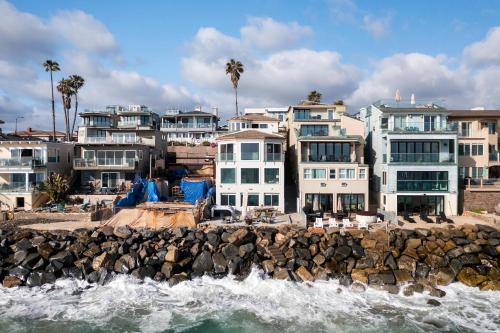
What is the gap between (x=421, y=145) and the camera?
3441 cm

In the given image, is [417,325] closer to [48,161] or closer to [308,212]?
[308,212]

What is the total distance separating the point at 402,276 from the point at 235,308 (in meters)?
10.5

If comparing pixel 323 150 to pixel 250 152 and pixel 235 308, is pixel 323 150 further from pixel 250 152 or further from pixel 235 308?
pixel 235 308

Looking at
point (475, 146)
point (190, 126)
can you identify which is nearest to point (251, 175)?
point (475, 146)

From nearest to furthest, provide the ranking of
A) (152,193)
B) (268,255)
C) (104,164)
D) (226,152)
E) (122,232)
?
1. (268,255)
2. (122,232)
3. (226,152)
4. (152,193)
5. (104,164)

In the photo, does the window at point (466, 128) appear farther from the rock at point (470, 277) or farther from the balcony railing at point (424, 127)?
the rock at point (470, 277)

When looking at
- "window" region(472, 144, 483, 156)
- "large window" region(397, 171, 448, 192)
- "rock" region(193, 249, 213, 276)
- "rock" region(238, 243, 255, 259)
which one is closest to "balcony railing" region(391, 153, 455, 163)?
"large window" region(397, 171, 448, 192)

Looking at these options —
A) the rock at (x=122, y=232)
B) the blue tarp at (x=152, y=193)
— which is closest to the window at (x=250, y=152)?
the blue tarp at (x=152, y=193)

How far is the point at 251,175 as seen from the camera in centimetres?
3406

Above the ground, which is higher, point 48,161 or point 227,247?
point 48,161

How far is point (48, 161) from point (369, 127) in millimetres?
33178

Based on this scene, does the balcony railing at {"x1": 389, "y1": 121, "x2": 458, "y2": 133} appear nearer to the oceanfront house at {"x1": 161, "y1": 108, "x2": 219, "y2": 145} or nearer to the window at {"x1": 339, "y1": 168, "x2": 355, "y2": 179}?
the window at {"x1": 339, "y1": 168, "x2": 355, "y2": 179}

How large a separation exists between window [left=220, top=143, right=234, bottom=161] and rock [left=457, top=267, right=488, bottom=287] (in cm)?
1989

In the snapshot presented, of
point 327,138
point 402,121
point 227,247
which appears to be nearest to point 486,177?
point 402,121
